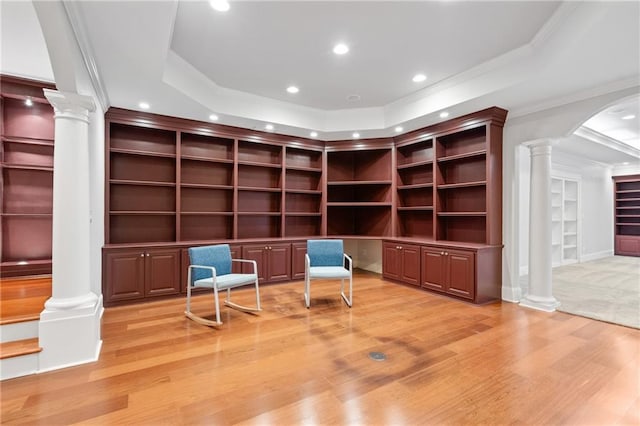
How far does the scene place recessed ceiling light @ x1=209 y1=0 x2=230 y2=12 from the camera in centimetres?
251

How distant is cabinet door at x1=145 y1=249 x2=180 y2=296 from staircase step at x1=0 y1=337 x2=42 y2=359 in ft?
5.27

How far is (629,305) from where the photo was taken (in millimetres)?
3977

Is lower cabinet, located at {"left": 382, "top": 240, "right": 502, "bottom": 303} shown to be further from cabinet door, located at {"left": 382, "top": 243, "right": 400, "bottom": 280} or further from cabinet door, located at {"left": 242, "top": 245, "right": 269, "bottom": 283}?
cabinet door, located at {"left": 242, "top": 245, "right": 269, "bottom": 283}

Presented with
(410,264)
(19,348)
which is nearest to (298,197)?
(410,264)

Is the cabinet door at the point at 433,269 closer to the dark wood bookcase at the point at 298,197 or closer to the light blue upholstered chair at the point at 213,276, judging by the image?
the dark wood bookcase at the point at 298,197

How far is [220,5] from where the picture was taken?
2555 mm

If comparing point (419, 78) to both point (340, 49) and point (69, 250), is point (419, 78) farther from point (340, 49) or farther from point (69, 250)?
point (69, 250)

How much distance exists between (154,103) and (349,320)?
354 cm

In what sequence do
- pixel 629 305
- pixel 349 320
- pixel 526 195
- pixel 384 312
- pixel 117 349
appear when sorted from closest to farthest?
pixel 117 349 → pixel 349 320 → pixel 384 312 → pixel 629 305 → pixel 526 195

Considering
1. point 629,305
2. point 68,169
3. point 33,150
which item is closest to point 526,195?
point 629,305

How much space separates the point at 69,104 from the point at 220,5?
145cm

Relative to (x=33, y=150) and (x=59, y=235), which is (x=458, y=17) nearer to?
(x=59, y=235)

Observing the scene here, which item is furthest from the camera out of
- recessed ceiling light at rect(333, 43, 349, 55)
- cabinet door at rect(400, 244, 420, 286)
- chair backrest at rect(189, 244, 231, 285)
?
cabinet door at rect(400, 244, 420, 286)

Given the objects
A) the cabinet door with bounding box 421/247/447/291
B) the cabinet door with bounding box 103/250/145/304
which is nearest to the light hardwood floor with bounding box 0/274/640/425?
the cabinet door with bounding box 103/250/145/304
